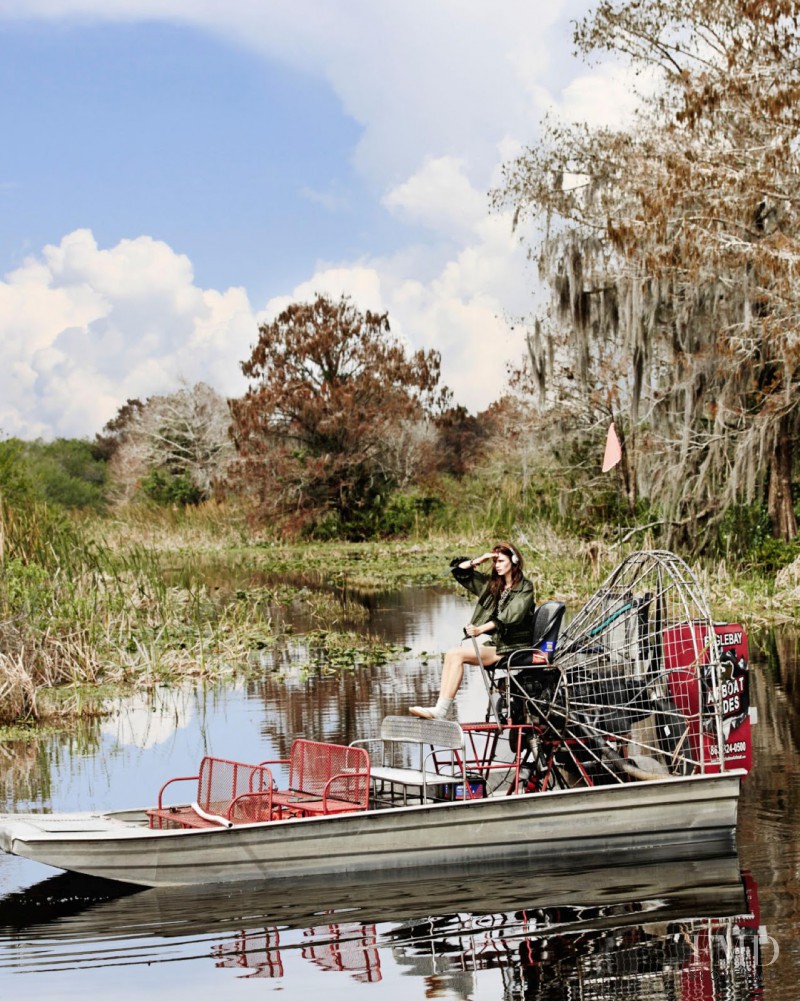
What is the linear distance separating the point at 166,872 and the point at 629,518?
2186 centimetres

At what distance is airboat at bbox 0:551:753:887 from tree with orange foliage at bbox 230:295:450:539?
119 ft

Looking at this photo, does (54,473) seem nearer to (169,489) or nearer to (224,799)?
(169,489)

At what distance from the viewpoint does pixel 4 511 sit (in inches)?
674

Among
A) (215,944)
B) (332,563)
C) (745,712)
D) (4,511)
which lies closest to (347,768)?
(215,944)

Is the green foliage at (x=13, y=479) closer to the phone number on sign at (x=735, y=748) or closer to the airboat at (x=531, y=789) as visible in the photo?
the airboat at (x=531, y=789)

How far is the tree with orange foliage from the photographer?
46.1 m

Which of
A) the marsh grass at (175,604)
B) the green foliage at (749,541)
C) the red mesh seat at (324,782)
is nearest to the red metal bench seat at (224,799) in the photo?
the red mesh seat at (324,782)

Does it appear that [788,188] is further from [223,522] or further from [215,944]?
[223,522]

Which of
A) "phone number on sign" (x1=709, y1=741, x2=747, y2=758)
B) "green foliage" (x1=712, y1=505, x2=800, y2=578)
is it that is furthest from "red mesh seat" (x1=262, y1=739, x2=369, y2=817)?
"green foliage" (x1=712, y1=505, x2=800, y2=578)

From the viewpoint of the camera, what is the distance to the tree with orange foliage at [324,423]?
46094mm

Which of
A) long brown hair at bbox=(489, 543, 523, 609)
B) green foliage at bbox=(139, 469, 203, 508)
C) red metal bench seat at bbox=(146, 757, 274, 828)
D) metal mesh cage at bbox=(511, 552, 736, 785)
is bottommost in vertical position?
red metal bench seat at bbox=(146, 757, 274, 828)

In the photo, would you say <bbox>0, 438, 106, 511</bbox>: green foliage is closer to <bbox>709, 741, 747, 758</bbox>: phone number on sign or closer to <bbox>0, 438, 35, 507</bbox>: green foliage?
<bbox>0, 438, 35, 507</bbox>: green foliage

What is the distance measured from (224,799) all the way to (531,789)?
1.91 meters

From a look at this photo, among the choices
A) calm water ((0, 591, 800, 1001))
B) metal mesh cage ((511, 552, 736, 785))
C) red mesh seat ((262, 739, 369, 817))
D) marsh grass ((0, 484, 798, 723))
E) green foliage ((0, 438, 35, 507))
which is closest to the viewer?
calm water ((0, 591, 800, 1001))
